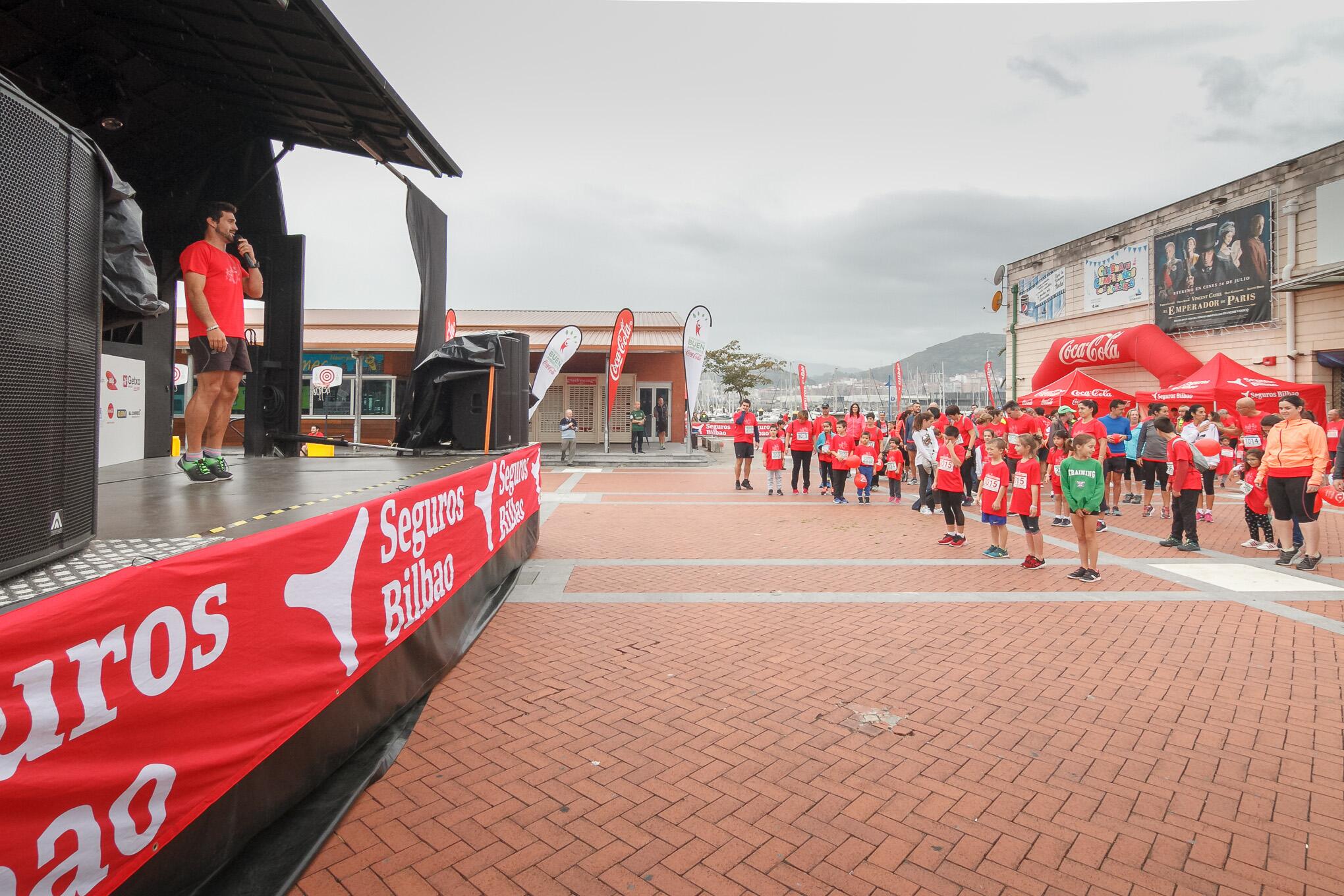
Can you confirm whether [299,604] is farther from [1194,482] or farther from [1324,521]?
[1324,521]

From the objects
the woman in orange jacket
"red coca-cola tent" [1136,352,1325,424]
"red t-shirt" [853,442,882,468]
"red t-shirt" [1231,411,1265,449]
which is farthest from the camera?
"red coca-cola tent" [1136,352,1325,424]

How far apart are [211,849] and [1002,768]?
3.16m

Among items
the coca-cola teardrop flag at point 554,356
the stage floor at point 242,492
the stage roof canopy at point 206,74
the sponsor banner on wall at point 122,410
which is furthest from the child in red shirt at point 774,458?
the sponsor banner on wall at point 122,410

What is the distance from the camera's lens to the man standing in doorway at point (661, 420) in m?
28.9

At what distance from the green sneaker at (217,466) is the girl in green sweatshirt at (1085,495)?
7.23 meters

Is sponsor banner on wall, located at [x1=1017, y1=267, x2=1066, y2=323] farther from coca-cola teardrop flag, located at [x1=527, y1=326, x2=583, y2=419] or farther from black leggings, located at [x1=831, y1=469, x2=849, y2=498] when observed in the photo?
coca-cola teardrop flag, located at [x1=527, y1=326, x2=583, y2=419]

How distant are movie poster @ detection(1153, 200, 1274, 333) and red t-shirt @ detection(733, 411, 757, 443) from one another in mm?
13567

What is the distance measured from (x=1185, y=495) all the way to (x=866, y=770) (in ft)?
24.3

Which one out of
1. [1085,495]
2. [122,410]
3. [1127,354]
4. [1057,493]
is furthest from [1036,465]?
[1127,354]

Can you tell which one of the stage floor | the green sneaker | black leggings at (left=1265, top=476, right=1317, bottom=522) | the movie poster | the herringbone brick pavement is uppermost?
the movie poster

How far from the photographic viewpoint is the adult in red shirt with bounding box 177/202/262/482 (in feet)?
14.2

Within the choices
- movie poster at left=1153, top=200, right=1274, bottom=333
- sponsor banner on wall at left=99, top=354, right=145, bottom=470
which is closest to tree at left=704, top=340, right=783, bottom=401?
movie poster at left=1153, top=200, right=1274, bottom=333

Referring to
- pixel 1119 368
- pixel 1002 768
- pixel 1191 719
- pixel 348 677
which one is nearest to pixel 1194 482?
pixel 1191 719

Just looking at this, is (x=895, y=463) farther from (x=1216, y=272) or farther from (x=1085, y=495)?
(x=1216, y=272)
